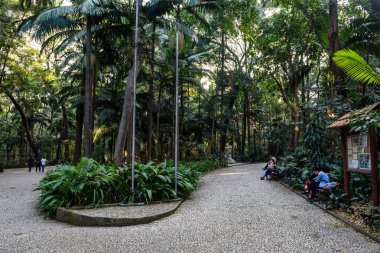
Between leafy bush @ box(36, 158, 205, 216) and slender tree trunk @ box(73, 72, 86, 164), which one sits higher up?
slender tree trunk @ box(73, 72, 86, 164)

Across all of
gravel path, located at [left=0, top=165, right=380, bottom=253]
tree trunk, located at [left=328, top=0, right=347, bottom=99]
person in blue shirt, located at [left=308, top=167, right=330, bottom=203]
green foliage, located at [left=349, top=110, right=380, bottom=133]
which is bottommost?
gravel path, located at [left=0, top=165, right=380, bottom=253]

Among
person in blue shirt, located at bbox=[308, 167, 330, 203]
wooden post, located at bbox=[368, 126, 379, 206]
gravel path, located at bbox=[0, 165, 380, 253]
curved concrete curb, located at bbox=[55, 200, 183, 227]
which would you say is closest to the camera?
gravel path, located at bbox=[0, 165, 380, 253]

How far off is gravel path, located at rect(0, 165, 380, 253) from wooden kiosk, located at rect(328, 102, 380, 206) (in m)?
1.16

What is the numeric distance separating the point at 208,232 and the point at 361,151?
153 inches

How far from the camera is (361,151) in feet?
20.6

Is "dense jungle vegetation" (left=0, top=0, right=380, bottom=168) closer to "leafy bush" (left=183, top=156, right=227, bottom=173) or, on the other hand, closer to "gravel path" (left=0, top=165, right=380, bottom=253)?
"leafy bush" (left=183, top=156, right=227, bottom=173)

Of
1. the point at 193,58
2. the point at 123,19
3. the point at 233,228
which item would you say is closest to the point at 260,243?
the point at 233,228

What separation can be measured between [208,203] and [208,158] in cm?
1267

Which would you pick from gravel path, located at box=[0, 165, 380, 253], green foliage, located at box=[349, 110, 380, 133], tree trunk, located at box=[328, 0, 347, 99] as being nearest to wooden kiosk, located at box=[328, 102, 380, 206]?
green foliage, located at box=[349, 110, 380, 133]

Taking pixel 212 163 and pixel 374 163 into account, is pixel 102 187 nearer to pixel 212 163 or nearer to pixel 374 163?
pixel 374 163

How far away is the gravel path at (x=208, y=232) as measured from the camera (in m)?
4.70

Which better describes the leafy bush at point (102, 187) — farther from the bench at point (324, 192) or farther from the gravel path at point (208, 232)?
the bench at point (324, 192)

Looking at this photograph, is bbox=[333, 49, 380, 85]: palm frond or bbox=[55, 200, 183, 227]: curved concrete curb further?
bbox=[55, 200, 183, 227]: curved concrete curb

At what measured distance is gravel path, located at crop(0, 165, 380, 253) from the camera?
4695 mm
